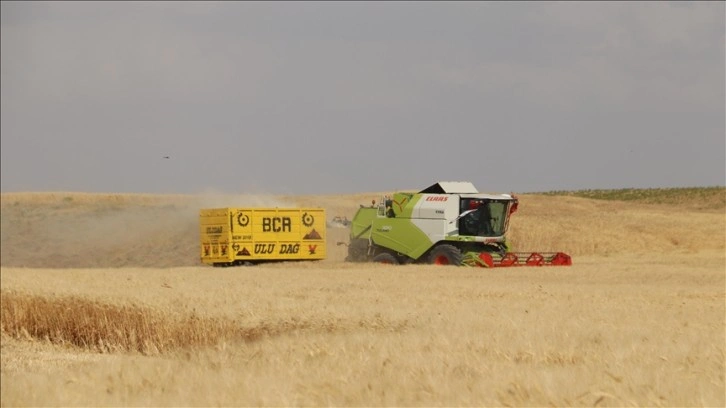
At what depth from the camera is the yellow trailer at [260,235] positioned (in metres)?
37.4

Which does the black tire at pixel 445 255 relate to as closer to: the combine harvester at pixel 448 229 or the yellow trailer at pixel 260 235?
the combine harvester at pixel 448 229

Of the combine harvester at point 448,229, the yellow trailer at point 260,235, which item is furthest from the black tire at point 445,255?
the yellow trailer at point 260,235

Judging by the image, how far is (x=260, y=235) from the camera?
37.8m

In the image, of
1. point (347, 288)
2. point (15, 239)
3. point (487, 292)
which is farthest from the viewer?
point (15, 239)

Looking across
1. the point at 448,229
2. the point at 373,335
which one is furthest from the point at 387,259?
the point at 373,335

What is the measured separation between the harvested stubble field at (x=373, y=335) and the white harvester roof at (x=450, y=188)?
3.15m

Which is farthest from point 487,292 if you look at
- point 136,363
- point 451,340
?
point 136,363

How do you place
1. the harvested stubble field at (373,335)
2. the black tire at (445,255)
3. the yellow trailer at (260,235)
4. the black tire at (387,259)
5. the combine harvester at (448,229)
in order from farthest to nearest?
the yellow trailer at (260,235) → the black tire at (387,259) → the combine harvester at (448,229) → the black tire at (445,255) → the harvested stubble field at (373,335)

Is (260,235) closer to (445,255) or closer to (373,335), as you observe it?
(445,255)

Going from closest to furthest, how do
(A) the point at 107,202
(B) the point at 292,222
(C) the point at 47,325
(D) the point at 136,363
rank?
(D) the point at 136,363 → (C) the point at 47,325 → (B) the point at 292,222 → (A) the point at 107,202

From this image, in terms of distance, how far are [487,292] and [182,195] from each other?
55399mm

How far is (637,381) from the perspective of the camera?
8648 mm

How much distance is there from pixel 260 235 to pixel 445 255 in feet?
23.0

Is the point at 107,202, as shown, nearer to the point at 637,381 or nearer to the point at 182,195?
the point at 182,195
